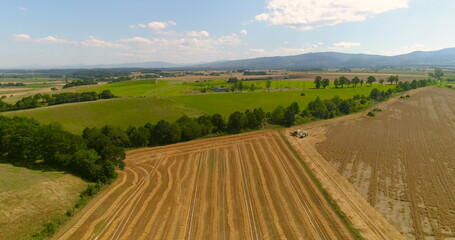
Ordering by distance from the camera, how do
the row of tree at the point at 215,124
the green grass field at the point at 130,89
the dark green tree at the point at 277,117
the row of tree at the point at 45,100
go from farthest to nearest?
the green grass field at the point at 130,89
the row of tree at the point at 45,100
the dark green tree at the point at 277,117
the row of tree at the point at 215,124

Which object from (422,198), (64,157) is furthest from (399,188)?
(64,157)

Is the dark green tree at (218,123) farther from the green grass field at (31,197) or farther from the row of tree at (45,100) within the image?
the row of tree at (45,100)

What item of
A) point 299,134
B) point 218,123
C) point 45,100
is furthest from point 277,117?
point 45,100

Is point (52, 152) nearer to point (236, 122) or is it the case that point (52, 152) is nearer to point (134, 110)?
point (236, 122)

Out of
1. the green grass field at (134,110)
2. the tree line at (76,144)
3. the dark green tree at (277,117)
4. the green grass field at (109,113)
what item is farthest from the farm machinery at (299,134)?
the green grass field at (109,113)

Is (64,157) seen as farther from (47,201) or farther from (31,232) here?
(31,232)

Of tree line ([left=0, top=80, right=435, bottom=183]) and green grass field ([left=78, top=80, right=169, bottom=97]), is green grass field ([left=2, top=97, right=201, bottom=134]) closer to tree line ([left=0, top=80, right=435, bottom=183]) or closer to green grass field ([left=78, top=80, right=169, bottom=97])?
tree line ([left=0, top=80, right=435, bottom=183])
